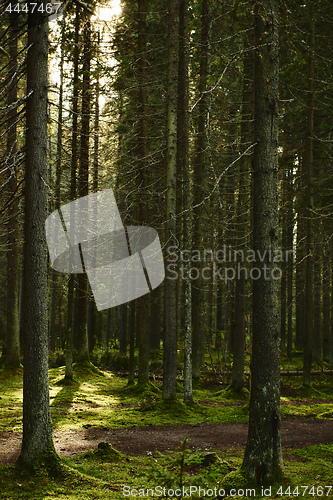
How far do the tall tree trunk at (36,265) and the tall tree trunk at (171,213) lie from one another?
226 inches

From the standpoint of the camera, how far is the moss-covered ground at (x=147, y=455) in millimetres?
5402

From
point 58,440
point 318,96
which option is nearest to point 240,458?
point 58,440

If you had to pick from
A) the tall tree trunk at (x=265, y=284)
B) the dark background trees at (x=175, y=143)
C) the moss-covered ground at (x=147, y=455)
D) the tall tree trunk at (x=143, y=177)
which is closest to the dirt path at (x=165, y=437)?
the moss-covered ground at (x=147, y=455)

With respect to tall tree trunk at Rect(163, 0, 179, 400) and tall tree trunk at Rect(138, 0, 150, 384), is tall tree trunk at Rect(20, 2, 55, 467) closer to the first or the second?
tall tree trunk at Rect(163, 0, 179, 400)

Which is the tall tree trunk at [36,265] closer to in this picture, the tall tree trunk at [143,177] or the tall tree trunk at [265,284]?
the tall tree trunk at [265,284]

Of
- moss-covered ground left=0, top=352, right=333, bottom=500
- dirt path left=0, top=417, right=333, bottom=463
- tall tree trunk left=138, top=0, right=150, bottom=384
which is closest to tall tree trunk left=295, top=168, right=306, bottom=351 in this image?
tall tree trunk left=138, top=0, right=150, bottom=384

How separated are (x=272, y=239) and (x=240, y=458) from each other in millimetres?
4558

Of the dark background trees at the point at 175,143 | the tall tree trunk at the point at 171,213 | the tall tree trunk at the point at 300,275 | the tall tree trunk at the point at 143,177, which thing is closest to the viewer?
the dark background trees at the point at 175,143

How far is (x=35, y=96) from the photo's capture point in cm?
671

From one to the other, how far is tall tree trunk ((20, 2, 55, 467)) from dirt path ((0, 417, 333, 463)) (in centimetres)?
161

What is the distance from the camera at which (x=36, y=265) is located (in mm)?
6543

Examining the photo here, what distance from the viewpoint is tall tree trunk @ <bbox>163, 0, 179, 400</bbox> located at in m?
12.4

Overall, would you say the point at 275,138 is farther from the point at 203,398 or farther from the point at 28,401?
the point at 203,398

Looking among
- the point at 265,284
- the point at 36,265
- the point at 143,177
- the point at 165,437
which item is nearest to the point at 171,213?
the point at 143,177
